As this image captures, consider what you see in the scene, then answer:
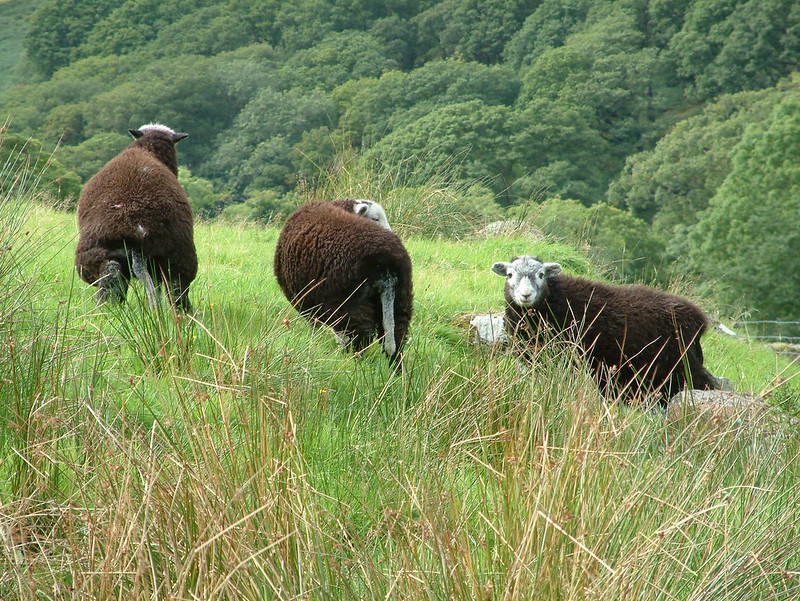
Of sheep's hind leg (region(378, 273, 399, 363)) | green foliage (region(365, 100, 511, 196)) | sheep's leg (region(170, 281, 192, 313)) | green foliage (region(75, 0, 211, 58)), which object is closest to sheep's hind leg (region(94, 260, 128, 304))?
sheep's leg (region(170, 281, 192, 313))

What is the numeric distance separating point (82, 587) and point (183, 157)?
146ft

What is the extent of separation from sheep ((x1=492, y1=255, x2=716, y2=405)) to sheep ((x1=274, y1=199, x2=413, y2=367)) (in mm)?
1211

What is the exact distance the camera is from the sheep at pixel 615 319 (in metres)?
6.42

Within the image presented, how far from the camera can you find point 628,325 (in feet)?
21.2

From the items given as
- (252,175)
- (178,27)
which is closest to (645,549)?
(252,175)

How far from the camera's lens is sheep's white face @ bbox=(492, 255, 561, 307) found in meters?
6.27

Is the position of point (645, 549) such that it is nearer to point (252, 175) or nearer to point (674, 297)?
point (674, 297)

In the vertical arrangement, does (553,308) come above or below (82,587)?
below

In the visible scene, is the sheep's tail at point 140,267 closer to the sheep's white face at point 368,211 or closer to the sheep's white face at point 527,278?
the sheep's white face at point 368,211

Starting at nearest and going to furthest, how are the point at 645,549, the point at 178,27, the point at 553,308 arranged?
1. the point at 645,549
2. the point at 553,308
3. the point at 178,27

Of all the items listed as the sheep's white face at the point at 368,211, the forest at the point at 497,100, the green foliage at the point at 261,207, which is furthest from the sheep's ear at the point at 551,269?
the forest at the point at 497,100

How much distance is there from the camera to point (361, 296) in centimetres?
548

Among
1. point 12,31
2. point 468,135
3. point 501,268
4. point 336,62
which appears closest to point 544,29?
point 336,62

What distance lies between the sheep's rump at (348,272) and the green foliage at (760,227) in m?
28.2
